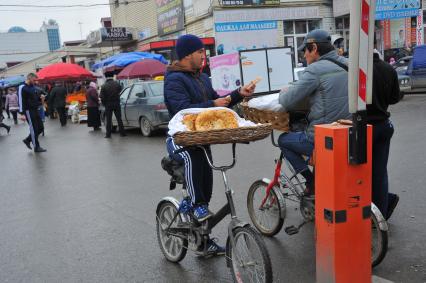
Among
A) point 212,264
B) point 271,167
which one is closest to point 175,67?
point 212,264

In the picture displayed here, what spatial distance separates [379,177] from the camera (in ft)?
14.8

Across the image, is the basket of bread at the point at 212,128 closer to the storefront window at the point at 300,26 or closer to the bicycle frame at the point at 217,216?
the bicycle frame at the point at 217,216

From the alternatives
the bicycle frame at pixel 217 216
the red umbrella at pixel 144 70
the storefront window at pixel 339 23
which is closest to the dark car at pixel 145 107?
the red umbrella at pixel 144 70

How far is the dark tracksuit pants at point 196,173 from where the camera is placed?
3.94 metres

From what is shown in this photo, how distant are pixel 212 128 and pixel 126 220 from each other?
2.69 metres

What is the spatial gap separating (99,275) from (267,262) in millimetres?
1748

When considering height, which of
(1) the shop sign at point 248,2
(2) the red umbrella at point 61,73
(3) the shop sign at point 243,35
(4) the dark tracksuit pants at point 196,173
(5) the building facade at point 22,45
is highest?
(5) the building facade at point 22,45

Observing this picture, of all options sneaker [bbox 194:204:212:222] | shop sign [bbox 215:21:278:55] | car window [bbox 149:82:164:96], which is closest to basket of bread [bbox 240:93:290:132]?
sneaker [bbox 194:204:212:222]

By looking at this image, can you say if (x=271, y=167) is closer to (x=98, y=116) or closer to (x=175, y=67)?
(x=175, y=67)

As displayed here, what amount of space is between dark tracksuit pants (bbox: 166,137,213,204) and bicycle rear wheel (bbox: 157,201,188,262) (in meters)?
0.35

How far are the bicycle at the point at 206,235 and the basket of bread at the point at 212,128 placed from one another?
23 cm

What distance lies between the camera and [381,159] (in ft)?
14.8

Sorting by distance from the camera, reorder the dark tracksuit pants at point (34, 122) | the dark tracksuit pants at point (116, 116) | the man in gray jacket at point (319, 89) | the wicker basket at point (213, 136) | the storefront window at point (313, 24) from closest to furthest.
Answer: the wicker basket at point (213, 136)
the man in gray jacket at point (319, 89)
the dark tracksuit pants at point (34, 122)
the dark tracksuit pants at point (116, 116)
the storefront window at point (313, 24)

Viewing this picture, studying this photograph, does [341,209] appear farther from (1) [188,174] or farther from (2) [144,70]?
(2) [144,70]
